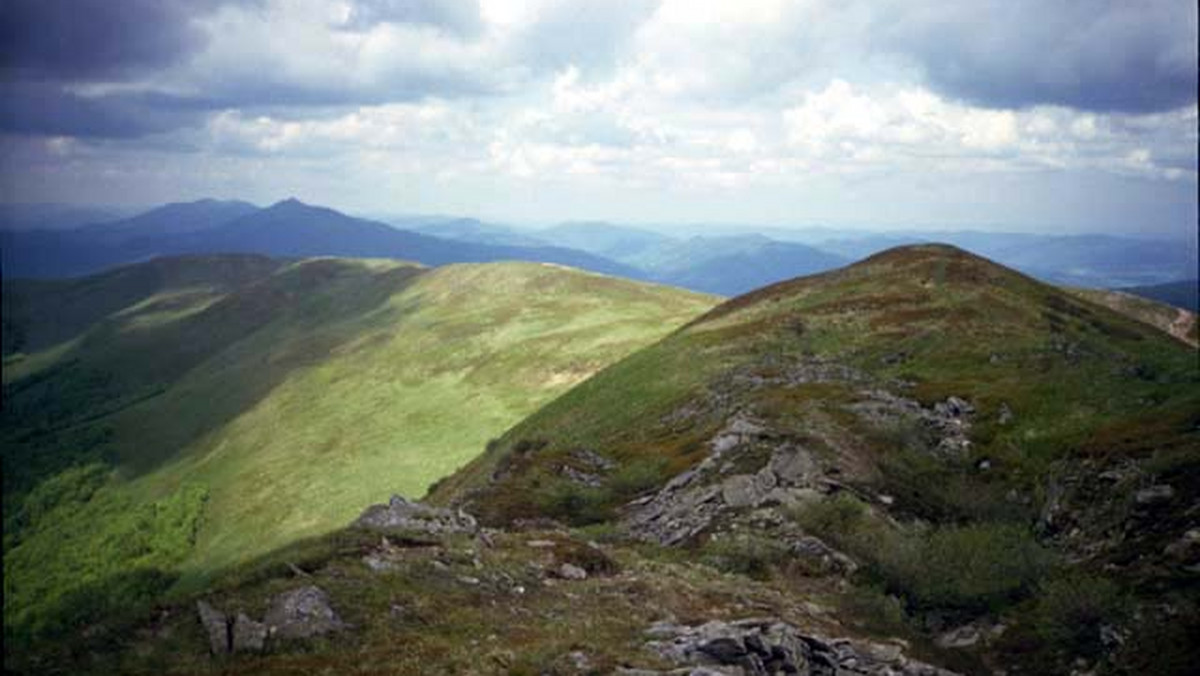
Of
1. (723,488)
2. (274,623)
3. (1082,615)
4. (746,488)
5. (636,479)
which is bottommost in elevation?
(636,479)

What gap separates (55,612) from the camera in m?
115

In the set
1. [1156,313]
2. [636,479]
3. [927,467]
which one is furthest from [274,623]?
[1156,313]

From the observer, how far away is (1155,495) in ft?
100

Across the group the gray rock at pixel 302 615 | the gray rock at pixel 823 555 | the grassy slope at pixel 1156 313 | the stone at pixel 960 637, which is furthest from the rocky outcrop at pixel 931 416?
the grassy slope at pixel 1156 313

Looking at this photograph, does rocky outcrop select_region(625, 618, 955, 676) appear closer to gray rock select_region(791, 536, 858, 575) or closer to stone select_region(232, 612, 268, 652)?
gray rock select_region(791, 536, 858, 575)

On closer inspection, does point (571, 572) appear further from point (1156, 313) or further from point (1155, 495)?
point (1156, 313)

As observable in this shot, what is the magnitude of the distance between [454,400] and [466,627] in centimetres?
12014

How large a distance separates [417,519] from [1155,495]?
3413 cm

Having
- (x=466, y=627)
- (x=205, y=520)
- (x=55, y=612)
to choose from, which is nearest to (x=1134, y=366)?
(x=466, y=627)

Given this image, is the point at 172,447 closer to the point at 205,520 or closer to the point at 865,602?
the point at 205,520

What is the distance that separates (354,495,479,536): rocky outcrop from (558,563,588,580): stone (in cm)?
668

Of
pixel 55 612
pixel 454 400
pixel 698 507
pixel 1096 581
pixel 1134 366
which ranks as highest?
pixel 1134 366

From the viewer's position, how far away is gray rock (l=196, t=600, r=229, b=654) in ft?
67.0

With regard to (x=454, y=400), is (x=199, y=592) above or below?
above
